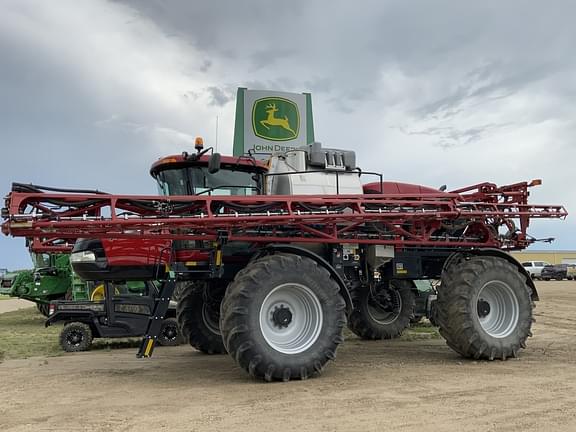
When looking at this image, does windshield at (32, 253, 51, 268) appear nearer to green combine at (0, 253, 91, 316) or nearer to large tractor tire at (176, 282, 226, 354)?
green combine at (0, 253, 91, 316)

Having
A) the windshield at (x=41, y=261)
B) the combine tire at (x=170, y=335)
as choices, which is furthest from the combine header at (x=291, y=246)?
the windshield at (x=41, y=261)

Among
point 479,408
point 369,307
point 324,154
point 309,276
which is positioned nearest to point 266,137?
point 369,307

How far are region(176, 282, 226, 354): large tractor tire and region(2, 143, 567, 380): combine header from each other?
2 centimetres

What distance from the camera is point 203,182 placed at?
7.81 meters

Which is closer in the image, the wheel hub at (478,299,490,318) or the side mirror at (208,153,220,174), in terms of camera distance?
the side mirror at (208,153,220,174)

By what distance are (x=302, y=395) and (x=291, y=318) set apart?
1290mm

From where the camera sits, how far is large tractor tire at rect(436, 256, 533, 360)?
7.90 metres

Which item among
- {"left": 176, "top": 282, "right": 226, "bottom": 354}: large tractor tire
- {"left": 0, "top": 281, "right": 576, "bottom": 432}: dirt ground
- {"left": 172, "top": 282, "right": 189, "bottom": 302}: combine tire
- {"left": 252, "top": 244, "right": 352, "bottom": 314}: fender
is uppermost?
{"left": 252, "top": 244, "right": 352, "bottom": 314}: fender

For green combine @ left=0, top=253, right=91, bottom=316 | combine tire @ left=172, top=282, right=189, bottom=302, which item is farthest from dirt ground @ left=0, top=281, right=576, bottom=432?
green combine @ left=0, top=253, right=91, bottom=316

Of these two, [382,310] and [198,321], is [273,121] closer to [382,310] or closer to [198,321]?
[382,310]

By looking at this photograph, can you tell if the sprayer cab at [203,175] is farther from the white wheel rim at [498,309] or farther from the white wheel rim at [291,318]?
the white wheel rim at [498,309]

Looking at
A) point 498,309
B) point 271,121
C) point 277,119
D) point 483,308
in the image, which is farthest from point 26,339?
point 277,119

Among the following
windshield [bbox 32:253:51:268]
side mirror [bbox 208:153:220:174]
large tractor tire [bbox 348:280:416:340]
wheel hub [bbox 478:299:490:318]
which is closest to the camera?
side mirror [bbox 208:153:220:174]

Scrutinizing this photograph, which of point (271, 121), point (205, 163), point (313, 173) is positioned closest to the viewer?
point (205, 163)
